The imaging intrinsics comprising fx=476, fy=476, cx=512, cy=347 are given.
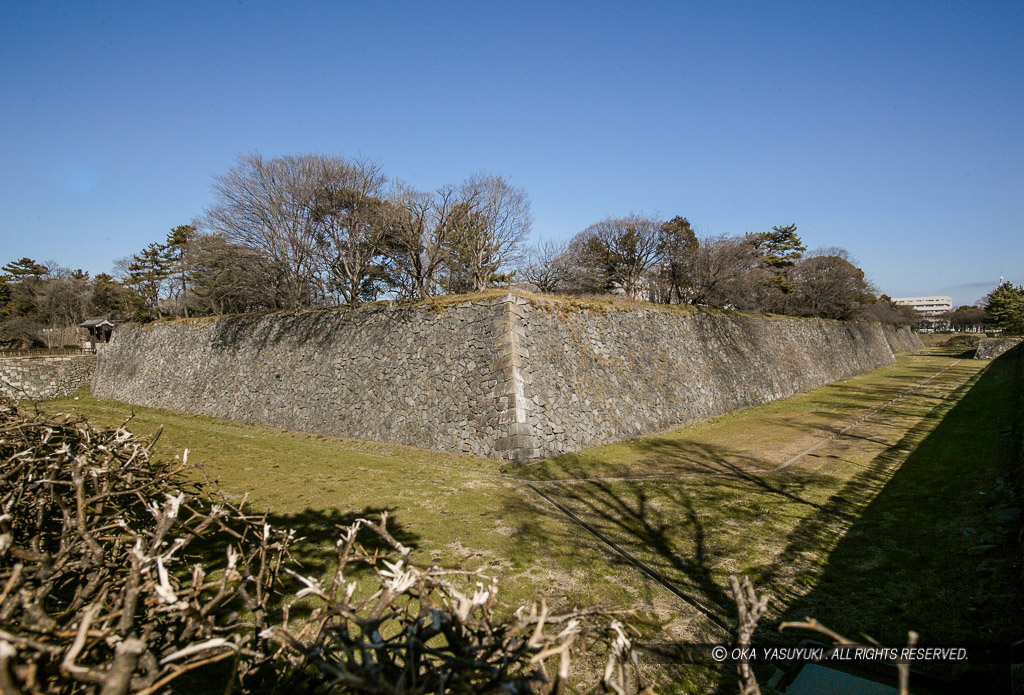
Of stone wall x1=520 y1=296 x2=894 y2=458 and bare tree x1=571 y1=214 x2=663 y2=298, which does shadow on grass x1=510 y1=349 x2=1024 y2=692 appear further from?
bare tree x1=571 y1=214 x2=663 y2=298

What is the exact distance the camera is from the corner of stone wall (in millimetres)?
9734

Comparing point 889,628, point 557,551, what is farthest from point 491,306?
point 889,628

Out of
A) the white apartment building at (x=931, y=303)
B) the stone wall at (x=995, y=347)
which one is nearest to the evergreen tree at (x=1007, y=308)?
the stone wall at (x=995, y=347)

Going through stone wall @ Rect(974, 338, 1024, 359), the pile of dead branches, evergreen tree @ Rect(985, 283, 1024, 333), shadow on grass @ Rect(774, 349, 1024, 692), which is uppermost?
evergreen tree @ Rect(985, 283, 1024, 333)

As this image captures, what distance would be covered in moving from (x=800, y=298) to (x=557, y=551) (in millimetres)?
35869

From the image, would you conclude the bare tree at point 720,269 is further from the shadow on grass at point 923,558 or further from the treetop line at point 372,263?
the shadow on grass at point 923,558

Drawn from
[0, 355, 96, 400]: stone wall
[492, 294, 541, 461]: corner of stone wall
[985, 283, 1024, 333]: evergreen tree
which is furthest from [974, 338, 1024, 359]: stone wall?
[0, 355, 96, 400]: stone wall

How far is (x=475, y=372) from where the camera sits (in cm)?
1078

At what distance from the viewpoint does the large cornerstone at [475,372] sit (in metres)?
10.5

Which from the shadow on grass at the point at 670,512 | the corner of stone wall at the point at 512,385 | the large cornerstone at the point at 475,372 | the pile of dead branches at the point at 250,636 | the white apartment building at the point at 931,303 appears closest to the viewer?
the pile of dead branches at the point at 250,636

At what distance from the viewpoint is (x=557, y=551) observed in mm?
5461

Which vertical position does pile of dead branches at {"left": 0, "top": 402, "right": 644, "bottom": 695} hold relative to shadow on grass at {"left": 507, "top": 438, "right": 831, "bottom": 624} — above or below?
above

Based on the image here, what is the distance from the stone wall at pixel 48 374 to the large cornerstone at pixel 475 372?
442 centimetres

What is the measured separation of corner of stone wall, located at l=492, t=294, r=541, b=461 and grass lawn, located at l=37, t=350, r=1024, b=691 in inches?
20.6
